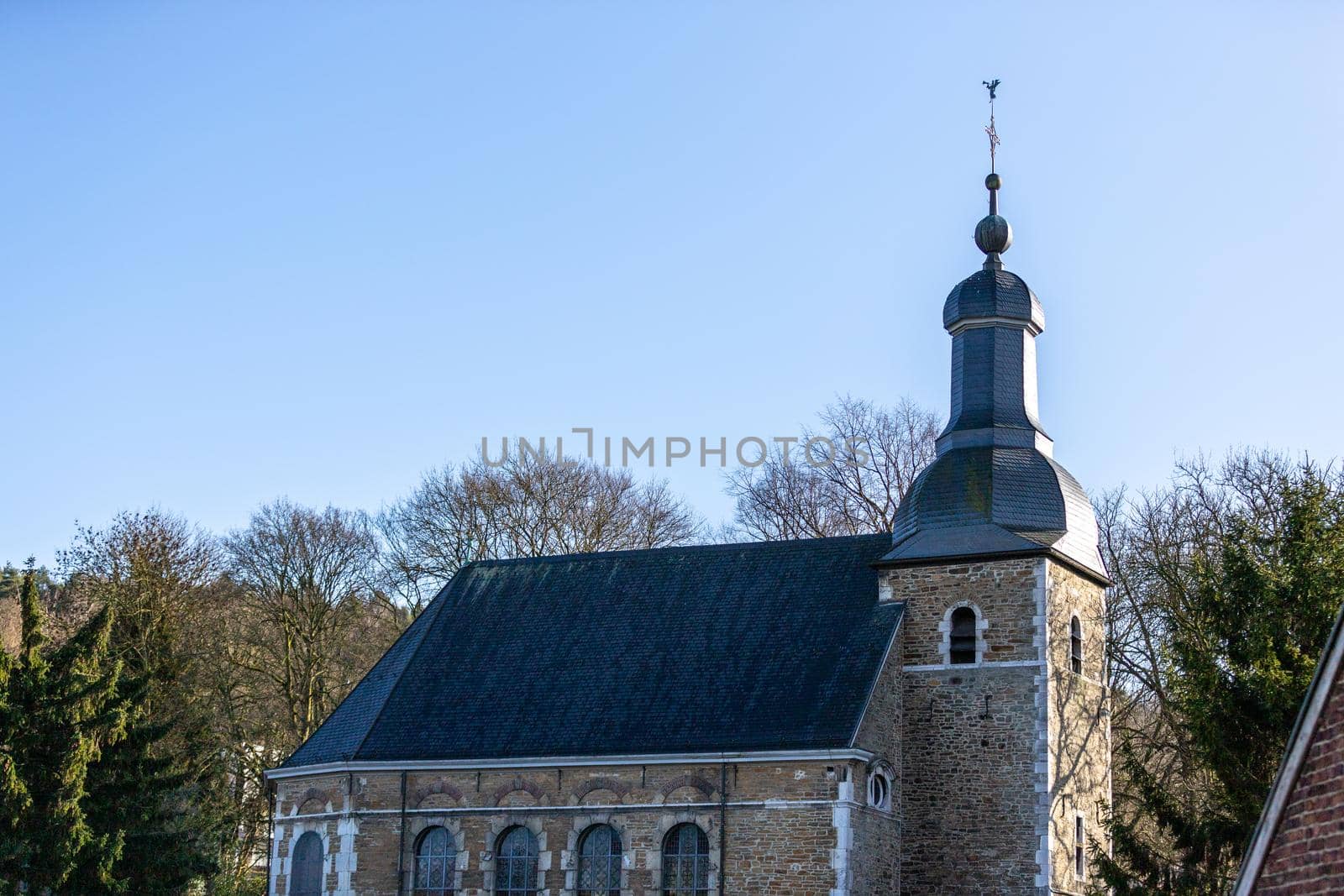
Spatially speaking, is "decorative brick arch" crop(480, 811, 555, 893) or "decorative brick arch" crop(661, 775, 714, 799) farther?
"decorative brick arch" crop(480, 811, 555, 893)

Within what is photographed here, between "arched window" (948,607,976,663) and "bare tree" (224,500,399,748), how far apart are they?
19318mm

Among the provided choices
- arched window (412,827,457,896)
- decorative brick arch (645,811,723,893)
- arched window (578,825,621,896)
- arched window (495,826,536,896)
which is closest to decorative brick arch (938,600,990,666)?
decorative brick arch (645,811,723,893)

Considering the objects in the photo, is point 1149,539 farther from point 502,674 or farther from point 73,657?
point 73,657

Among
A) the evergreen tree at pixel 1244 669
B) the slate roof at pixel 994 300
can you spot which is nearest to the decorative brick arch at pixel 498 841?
the evergreen tree at pixel 1244 669

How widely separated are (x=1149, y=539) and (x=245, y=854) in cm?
2292

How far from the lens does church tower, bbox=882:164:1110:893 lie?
23.6 metres

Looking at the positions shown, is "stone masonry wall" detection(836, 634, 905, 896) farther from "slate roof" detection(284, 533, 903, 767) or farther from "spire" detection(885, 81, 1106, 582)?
"spire" detection(885, 81, 1106, 582)

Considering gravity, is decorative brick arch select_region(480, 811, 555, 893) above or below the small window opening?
below

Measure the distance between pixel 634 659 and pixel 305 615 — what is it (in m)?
16.2

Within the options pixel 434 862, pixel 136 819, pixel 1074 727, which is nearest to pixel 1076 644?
pixel 1074 727

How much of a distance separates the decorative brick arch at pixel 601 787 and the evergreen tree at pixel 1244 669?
7614 mm

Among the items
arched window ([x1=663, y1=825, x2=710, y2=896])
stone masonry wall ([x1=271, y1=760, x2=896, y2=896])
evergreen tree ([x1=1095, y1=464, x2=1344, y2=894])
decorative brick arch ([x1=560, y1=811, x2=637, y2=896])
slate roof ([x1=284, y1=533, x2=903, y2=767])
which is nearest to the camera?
evergreen tree ([x1=1095, y1=464, x2=1344, y2=894])

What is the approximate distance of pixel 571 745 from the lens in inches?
982

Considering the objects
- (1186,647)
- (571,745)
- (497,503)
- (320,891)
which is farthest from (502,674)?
(497,503)
